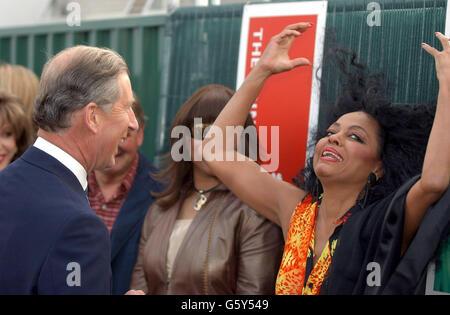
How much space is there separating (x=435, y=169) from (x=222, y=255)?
1.10m

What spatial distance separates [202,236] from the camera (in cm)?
276

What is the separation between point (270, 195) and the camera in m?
2.66

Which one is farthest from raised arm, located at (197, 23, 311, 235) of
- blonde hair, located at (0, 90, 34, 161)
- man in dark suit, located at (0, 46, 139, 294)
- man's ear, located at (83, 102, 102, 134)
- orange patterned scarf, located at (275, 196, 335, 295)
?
blonde hair, located at (0, 90, 34, 161)

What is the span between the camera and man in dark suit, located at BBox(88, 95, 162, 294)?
3137 mm

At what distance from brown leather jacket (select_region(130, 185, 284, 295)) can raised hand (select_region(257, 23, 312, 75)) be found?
0.67 meters

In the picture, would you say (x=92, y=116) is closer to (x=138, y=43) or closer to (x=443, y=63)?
(x=443, y=63)

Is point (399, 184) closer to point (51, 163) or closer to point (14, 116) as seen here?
point (51, 163)

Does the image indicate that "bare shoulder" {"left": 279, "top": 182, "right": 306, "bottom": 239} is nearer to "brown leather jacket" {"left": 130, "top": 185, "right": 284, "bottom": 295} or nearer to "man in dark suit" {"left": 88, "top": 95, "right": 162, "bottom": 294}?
"brown leather jacket" {"left": 130, "top": 185, "right": 284, "bottom": 295}

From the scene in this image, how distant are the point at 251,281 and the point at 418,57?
127cm

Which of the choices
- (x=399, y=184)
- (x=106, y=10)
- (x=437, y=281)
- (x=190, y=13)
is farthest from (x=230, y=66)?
(x=106, y=10)

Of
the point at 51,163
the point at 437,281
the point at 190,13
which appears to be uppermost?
the point at 190,13

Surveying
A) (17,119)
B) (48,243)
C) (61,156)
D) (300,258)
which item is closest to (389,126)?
(300,258)

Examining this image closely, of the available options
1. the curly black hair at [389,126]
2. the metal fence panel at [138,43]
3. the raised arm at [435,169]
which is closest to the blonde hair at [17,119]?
the metal fence panel at [138,43]

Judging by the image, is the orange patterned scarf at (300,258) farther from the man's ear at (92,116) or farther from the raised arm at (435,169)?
the man's ear at (92,116)
